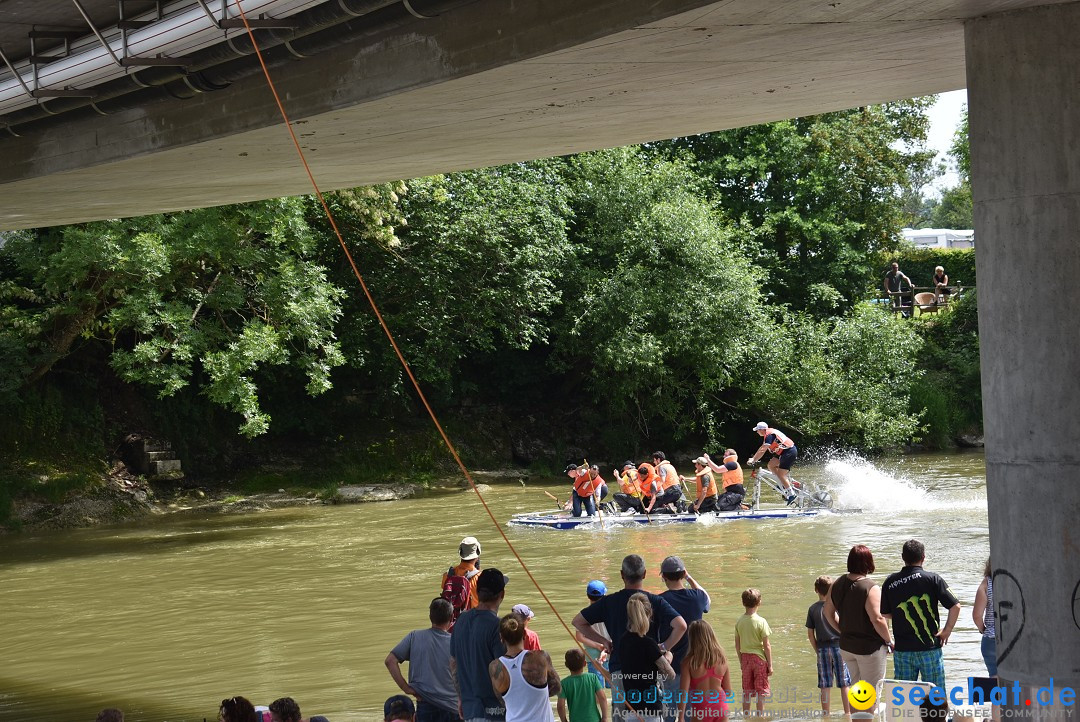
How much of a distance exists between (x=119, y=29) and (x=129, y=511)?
69.8ft

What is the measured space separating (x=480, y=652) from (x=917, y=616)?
291 centimetres

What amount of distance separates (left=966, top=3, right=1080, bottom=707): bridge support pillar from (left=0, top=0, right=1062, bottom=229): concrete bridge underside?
0.43m

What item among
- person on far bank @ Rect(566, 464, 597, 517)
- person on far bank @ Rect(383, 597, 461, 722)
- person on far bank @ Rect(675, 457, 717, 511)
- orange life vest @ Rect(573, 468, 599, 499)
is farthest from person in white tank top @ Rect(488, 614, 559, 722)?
person on far bank @ Rect(675, 457, 717, 511)

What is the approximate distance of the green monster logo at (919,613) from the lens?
26.0 ft

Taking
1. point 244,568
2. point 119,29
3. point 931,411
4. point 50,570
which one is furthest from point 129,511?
point 931,411

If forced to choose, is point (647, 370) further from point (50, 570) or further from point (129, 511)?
point (50, 570)

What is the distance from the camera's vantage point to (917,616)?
26.1ft

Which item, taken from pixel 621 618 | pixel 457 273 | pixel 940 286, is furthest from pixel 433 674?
pixel 940 286

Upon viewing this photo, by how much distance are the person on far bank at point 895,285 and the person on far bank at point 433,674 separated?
3615 centimetres

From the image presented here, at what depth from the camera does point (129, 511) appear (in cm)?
2888

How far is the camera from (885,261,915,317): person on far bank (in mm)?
41844

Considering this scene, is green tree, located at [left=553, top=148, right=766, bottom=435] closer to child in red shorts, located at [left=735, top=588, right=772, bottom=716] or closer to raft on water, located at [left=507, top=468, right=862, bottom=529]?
raft on water, located at [left=507, top=468, right=862, bottom=529]

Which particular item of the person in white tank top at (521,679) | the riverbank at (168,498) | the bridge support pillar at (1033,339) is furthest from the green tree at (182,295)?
the bridge support pillar at (1033,339)

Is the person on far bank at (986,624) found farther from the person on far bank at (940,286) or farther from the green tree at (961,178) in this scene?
the person on far bank at (940,286)
